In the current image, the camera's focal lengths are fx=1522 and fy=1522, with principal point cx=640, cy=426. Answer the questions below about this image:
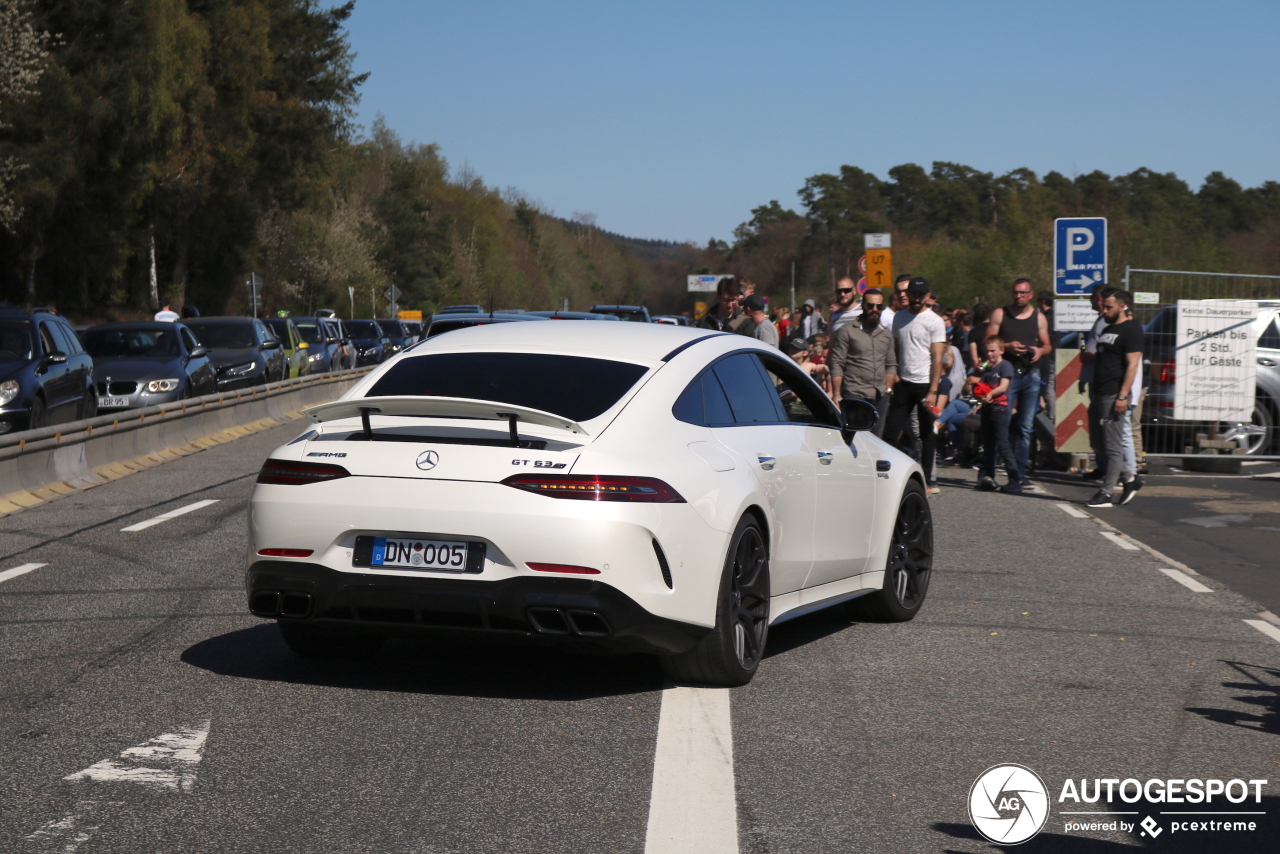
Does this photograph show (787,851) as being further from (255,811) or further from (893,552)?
(893,552)

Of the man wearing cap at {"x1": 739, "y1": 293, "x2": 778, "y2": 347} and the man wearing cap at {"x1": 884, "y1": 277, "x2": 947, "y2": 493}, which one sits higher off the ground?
the man wearing cap at {"x1": 739, "y1": 293, "x2": 778, "y2": 347}

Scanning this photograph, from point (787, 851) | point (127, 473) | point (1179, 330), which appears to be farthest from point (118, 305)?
point (787, 851)

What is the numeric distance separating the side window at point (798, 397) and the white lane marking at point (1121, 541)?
4.39 meters

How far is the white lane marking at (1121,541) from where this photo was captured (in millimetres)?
11055

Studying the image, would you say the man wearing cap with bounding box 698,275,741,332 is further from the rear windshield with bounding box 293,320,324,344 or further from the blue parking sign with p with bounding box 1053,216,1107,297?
the rear windshield with bounding box 293,320,324,344

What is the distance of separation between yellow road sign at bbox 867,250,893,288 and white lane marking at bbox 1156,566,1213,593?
23.0 m

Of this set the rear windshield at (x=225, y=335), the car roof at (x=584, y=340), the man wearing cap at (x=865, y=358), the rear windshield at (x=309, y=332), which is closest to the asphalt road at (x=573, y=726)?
the car roof at (x=584, y=340)

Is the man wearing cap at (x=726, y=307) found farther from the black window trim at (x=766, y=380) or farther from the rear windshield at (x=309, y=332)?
the rear windshield at (x=309, y=332)

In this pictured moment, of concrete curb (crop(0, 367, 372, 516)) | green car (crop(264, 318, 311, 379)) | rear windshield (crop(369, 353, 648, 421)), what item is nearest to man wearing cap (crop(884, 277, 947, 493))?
concrete curb (crop(0, 367, 372, 516))

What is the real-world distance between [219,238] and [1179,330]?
4721 centimetres

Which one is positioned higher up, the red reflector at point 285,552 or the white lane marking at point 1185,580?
the red reflector at point 285,552

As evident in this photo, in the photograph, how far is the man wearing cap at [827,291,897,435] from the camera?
13539 millimetres

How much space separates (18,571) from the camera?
937cm

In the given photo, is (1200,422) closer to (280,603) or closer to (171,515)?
(171,515)
